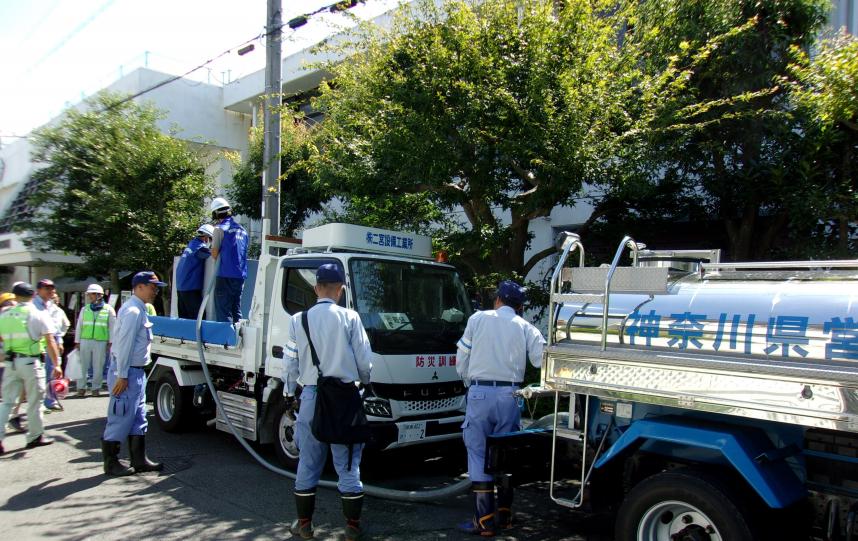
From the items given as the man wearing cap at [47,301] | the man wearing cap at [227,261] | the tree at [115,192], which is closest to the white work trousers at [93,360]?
the man wearing cap at [47,301]

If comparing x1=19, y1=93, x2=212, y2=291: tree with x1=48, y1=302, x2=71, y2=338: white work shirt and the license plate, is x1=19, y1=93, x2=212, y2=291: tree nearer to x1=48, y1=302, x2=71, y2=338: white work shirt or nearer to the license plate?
x1=48, y1=302, x2=71, y2=338: white work shirt

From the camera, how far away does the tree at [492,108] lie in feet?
22.3

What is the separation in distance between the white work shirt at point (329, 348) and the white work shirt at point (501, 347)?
0.86 metres

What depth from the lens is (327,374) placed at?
4480 millimetres

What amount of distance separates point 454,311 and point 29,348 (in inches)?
192

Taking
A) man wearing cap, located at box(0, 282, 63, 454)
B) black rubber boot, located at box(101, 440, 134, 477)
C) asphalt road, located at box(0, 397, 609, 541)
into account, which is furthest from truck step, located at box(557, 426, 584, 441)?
man wearing cap, located at box(0, 282, 63, 454)

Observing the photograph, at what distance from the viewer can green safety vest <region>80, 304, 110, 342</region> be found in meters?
11.1

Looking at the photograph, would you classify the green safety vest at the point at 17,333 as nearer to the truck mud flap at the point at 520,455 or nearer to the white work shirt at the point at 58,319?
the white work shirt at the point at 58,319

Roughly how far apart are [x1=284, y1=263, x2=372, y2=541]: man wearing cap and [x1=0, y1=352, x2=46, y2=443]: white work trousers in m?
4.31

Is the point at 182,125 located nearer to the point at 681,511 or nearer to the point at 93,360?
the point at 93,360

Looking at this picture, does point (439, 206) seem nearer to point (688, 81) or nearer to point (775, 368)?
point (688, 81)

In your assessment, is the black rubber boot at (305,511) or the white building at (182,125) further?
the white building at (182,125)

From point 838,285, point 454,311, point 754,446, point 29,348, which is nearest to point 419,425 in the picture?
point 454,311

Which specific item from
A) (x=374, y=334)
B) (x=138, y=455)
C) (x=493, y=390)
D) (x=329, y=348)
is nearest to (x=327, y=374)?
(x=329, y=348)
